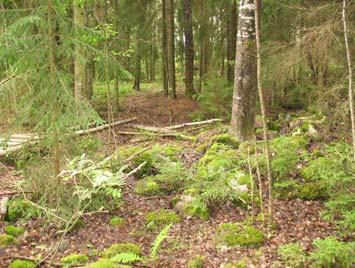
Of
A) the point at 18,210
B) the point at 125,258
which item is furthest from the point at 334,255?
the point at 18,210

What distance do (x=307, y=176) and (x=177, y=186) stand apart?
2306mm

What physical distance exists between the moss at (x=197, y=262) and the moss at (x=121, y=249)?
0.71m

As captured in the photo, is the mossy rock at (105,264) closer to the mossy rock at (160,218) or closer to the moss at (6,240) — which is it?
the mossy rock at (160,218)

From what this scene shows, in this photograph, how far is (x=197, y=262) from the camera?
464 centimetres

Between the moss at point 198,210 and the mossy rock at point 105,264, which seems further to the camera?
the moss at point 198,210

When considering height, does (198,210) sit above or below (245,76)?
below

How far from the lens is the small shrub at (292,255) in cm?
448

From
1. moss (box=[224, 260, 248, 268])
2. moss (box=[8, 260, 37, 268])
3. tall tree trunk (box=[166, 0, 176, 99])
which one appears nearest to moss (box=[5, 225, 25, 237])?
moss (box=[8, 260, 37, 268])

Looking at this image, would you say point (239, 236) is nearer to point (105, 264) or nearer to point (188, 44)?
point (105, 264)

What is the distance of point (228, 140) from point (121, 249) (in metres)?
4.12

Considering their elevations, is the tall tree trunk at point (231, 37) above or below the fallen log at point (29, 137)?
above

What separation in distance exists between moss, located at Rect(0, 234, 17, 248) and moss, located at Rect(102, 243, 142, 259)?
1355 millimetres

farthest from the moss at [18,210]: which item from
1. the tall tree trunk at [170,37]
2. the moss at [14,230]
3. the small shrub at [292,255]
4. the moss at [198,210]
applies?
the tall tree trunk at [170,37]

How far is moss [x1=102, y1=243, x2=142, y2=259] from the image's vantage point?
491cm
